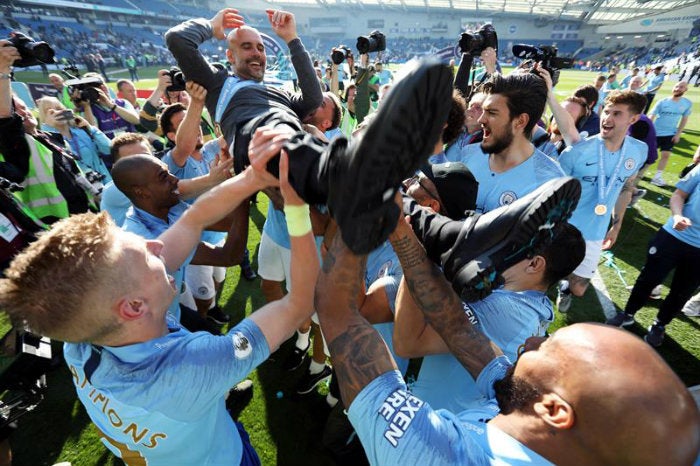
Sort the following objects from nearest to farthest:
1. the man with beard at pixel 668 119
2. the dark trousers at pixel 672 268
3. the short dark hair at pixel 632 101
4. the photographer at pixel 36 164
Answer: the photographer at pixel 36 164 → the dark trousers at pixel 672 268 → the short dark hair at pixel 632 101 → the man with beard at pixel 668 119

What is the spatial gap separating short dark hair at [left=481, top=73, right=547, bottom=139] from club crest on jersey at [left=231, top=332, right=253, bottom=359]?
2436 mm

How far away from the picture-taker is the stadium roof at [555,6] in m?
46.4

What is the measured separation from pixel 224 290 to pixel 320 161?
3.76m

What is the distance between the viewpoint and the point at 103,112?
634 cm

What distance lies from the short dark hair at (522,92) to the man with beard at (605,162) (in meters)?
1.42

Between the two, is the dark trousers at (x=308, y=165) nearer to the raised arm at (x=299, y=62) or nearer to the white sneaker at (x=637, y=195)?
the raised arm at (x=299, y=62)

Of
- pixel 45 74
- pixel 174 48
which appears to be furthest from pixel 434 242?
pixel 45 74

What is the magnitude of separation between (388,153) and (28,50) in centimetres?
360

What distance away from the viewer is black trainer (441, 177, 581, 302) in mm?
1207

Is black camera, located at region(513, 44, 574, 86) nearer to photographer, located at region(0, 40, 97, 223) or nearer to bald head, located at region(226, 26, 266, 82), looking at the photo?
bald head, located at region(226, 26, 266, 82)

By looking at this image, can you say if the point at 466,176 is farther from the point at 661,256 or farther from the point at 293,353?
the point at 661,256

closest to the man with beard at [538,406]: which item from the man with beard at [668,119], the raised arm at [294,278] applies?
the raised arm at [294,278]

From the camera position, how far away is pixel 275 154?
1.43 meters

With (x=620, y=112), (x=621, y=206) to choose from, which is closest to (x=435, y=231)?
(x=620, y=112)
